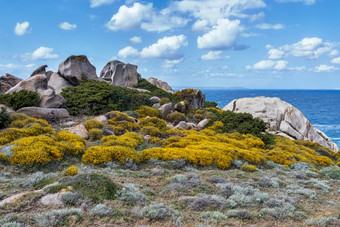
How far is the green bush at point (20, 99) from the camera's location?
1902 cm

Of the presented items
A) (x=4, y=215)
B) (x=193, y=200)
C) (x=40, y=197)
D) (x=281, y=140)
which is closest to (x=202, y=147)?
(x=193, y=200)

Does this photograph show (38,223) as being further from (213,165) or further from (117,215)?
(213,165)

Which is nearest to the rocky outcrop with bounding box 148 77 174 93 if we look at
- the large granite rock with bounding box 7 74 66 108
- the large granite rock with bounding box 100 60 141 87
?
the large granite rock with bounding box 100 60 141 87

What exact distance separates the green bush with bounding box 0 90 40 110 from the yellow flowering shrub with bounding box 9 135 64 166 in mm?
9224

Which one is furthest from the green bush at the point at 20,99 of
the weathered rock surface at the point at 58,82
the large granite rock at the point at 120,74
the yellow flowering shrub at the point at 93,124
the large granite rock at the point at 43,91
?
the large granite rock at the point at 120,74

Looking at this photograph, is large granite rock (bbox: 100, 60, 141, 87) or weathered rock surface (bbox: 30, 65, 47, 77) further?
large granite rock (bbox: 100, 60, 141, 87)

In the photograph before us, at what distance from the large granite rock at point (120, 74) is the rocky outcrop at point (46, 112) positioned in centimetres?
1782

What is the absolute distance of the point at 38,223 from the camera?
5566mm

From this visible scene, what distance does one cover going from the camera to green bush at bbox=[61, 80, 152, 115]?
21.8 m

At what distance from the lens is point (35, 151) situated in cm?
1005

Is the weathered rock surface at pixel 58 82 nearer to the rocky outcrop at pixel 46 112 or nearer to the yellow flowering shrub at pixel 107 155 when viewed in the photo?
the rocky outcrop at pixel 46 112

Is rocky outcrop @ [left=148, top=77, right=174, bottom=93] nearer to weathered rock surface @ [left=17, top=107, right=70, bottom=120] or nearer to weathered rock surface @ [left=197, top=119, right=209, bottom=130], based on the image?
weathered rock surface @ [left=197, top=119, right=209, bottom=130]

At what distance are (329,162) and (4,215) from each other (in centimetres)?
1862

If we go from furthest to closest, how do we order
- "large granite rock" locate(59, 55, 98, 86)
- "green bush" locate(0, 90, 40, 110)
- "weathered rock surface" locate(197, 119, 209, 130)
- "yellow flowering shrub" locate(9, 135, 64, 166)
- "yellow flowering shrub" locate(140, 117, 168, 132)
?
"large granite rock" locate(59, 55, 98, 86), "weathered rock surface" locate(197, 119, 209, 130), "green bush" locate(0, 90, 40, 110), "yellow flowering shrub" locate(140, 117, 168, 132), "yellow flowering shrub" locate(9, 135, 64, 166)
